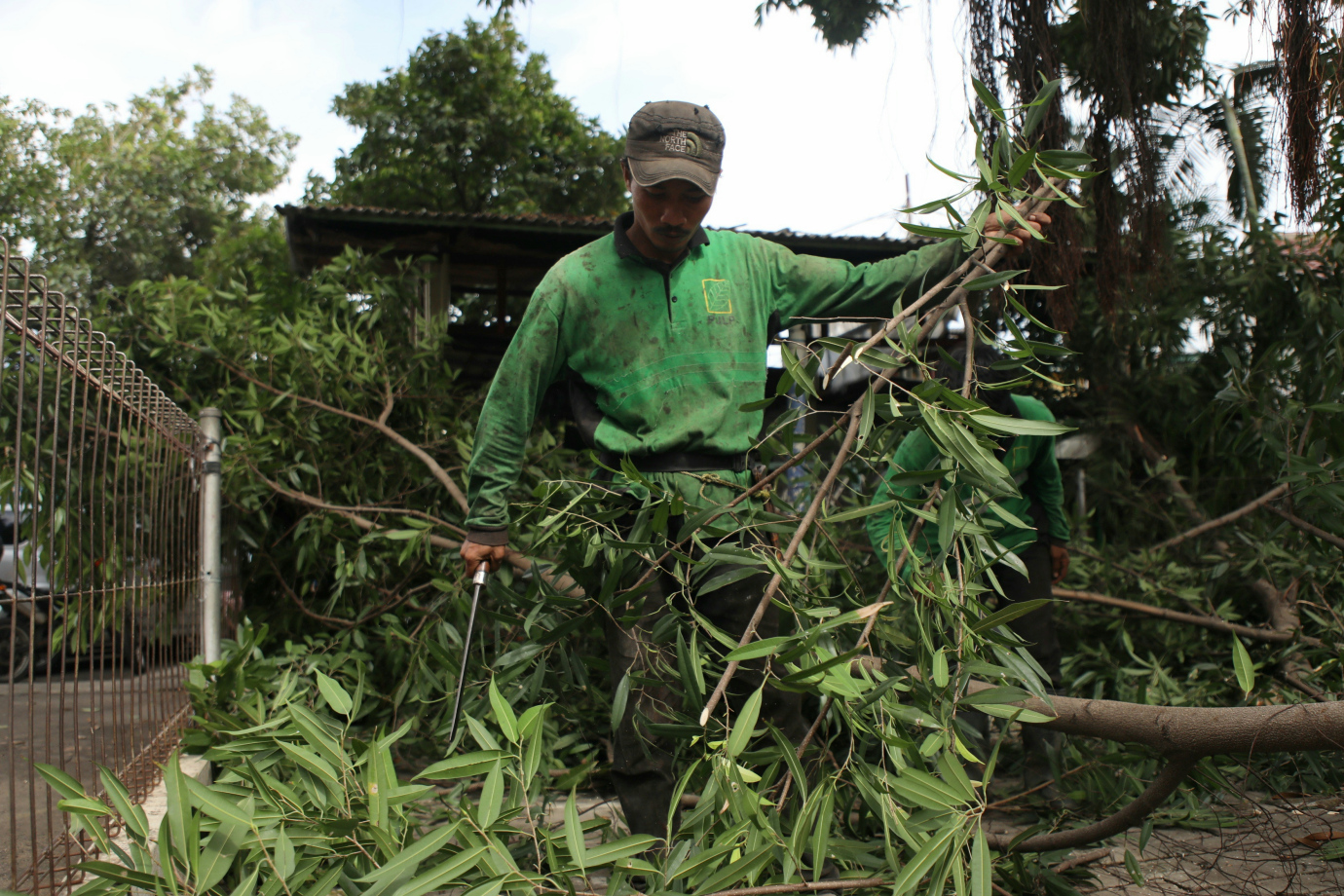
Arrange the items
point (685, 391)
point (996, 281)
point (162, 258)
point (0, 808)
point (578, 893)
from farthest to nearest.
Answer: point (162, 258) < point (0, 808) < point (685, 391) < point (996, 281) < point (578, 893)

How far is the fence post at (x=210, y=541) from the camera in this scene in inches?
127

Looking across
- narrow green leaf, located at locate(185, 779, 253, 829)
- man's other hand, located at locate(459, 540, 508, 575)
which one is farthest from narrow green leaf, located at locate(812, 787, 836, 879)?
man's other hand, located at locate(459, 540, 508, 575)

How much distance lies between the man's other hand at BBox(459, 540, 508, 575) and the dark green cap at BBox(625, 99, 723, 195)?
1.02 m

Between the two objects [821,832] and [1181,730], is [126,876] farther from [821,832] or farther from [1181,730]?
[1181,730]

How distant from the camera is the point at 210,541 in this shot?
3334mm

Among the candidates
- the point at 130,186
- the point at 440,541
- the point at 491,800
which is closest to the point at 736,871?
the point at 491,800

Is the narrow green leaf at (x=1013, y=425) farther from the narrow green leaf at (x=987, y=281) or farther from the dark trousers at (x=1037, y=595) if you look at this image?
the dark trousers at (x=1037, y=595)

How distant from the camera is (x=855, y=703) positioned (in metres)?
1.46

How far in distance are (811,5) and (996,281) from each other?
5.08 meters

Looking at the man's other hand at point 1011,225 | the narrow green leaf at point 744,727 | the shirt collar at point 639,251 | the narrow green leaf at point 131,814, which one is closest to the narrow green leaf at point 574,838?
the narrow green leaf at point 744,727

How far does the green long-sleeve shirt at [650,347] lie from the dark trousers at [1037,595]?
133cm

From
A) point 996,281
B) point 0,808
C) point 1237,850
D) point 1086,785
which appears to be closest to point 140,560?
point 0,808

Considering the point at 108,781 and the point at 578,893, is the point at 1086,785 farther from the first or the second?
the point at 108,781

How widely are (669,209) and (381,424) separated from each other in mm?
2160
